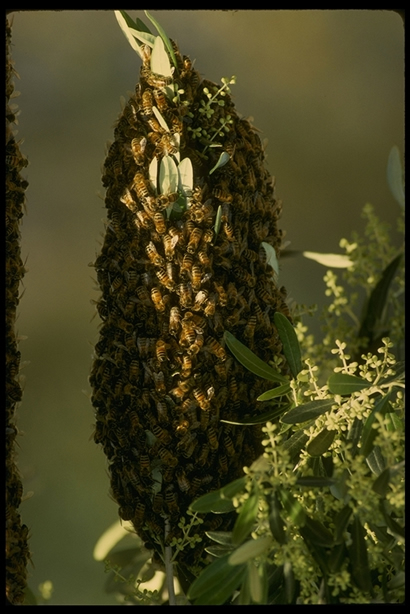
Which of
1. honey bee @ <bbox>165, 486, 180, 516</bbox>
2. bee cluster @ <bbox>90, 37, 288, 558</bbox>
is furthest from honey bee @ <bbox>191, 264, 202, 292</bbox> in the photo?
honey bee @ <bbox>165, 486, 180, 516</bbox>

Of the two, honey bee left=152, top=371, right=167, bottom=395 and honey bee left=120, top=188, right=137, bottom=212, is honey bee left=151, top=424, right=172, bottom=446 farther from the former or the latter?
honey bee left=120, top=188, right=137, bottom=212

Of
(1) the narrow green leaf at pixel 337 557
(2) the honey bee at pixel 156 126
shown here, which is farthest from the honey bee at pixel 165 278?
(1) the narrow green leaf at pixel 337 557

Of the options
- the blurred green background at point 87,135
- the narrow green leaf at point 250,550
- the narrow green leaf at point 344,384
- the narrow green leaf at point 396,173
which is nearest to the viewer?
the narrow green leaf at point 250,550

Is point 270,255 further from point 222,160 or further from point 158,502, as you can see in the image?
point 158,502

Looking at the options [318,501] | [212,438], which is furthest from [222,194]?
[318,501]

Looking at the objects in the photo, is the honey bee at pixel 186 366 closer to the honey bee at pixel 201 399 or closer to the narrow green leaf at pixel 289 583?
the honey bee at pixel 201 399
